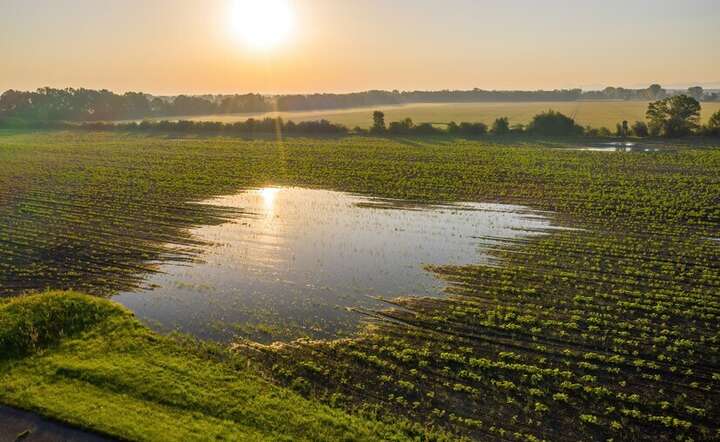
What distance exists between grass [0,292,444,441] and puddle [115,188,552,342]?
7.46 ft

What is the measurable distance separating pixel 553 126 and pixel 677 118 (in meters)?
17.9

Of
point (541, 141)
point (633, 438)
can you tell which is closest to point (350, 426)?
point (633, 438)

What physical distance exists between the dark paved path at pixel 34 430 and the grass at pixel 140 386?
0.76ft

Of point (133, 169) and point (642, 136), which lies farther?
point (642, 136)

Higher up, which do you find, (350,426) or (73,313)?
(73,313)

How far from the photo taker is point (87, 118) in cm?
15700

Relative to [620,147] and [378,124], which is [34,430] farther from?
[378,124]

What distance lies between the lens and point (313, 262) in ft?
88.7

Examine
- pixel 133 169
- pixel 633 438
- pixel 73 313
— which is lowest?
pixel 633 438

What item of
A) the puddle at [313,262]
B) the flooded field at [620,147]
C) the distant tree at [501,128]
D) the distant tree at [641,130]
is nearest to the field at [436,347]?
the puddle at [313,262]

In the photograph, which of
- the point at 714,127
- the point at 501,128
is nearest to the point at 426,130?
the point at 501,128

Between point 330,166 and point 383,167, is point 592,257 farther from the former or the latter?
point 330,166

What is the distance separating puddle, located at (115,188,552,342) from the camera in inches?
808

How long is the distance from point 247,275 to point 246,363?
8.84 meters
